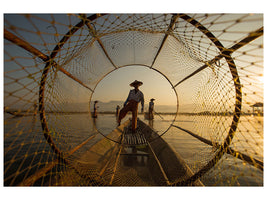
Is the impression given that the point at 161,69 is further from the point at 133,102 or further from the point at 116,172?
the point at 116,172

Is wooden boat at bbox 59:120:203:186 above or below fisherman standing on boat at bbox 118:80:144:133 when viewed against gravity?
below

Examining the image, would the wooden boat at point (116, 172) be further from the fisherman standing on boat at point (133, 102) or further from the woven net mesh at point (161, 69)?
the fisherman standing on boat at point (133, 102)

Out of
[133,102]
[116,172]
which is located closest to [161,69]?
[133,102]

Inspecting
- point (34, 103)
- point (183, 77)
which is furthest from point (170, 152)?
point (34, 103)

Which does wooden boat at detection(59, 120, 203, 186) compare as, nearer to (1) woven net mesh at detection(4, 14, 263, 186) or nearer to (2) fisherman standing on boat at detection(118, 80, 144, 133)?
(1) woven net mesh at detection(4, 14, 263, 186)

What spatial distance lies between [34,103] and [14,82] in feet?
1.34

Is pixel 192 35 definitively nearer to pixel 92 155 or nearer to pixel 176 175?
pixel 176 175

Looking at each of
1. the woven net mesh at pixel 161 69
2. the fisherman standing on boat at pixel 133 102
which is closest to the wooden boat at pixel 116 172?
Result: the woven net mesh at pixel 161 69

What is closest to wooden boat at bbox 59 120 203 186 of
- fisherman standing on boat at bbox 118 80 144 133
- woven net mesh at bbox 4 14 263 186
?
woven net mesh at bbox 4 14 263 186

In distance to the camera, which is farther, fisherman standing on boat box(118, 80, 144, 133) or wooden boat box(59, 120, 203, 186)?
fisherman standing on boat box(118, 80, 144, 133)

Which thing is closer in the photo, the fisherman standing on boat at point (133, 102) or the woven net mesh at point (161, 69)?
the woven net mesh at point (161, 69)

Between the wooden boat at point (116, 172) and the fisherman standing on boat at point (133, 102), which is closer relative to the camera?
the wooden boat at point (116, 172)

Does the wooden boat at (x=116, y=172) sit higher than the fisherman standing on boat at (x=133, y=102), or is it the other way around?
the fisherman standing on boat at (x=133, y=102)

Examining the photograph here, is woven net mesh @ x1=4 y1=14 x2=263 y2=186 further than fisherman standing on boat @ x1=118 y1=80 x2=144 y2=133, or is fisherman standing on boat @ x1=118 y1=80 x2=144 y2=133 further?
fisherman standing on boat @ x1=118 y1=80 x2=144 y2=133
